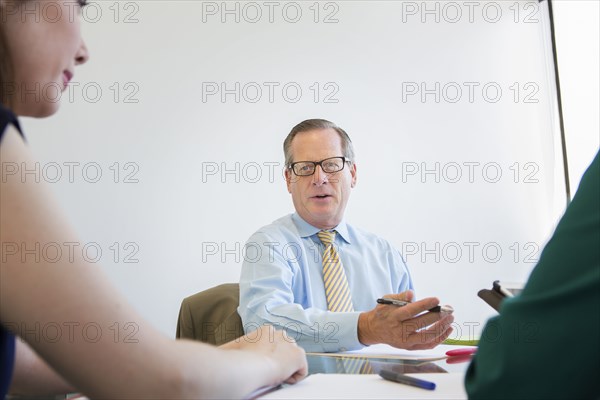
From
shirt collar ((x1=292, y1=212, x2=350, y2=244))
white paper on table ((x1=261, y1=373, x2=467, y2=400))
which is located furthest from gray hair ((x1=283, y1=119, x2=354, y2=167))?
white paper on table ((x1=261, y1=373, x2=467, y2=400))

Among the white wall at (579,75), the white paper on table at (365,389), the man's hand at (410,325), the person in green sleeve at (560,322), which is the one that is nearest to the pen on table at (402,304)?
the man's hand at (410,325)

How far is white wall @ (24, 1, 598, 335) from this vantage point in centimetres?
371

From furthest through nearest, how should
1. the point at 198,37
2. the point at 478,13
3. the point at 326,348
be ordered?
the point at 478,13, the point at 198,37, the point at 326,348

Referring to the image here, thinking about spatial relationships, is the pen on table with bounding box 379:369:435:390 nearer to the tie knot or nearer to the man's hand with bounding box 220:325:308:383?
the man's hand with bounding box 220:325:308:383

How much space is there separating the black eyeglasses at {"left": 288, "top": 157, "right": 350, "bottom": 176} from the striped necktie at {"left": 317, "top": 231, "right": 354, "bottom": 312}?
36 centimetres

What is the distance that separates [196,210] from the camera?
3764 millimetres

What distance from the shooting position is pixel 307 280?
208 cm

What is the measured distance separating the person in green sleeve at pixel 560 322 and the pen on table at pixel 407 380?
386 mm

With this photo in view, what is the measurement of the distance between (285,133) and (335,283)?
6.36 feet

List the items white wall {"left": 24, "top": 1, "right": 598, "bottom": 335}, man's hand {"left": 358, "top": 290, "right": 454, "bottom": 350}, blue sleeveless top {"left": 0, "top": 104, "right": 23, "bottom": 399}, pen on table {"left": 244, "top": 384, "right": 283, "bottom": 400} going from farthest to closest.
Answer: white wall {"left": 24, "top": 1, "right": 598, "bottom": 335}
man's hand {"left": 358, "top": 290, "right": 454, "bottom": 350}
pen on table {"left": 244, "top": 384, "right": 283, "bottom": 400}
blue sleeveless top {"left": 0, "top": 104, "right": 23, "bottom": 399}

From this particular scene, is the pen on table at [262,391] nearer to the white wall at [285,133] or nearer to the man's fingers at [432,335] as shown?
the man's fingers at [432,335]

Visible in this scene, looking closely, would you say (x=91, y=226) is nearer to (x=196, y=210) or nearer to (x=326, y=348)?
(x=196, y=210)

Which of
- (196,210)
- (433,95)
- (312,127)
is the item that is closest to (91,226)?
(196,210)

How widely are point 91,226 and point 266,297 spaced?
7.23 ft
